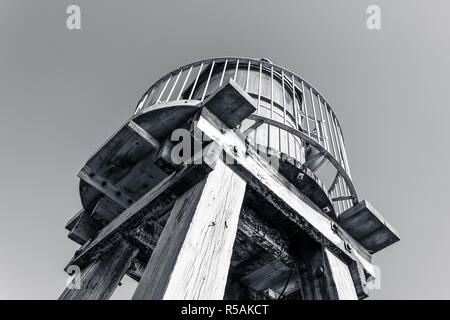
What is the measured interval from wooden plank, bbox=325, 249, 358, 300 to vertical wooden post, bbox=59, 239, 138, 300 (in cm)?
195

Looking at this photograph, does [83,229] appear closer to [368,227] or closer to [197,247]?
[197,247]

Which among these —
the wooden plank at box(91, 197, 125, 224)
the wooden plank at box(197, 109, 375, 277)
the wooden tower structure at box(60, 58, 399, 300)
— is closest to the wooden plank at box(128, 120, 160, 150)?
the wooden tower structure at box(60, 58, 399, 300)

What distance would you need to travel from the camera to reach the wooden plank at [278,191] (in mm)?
2795

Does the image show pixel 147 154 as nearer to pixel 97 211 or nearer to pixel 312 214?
pixel 97 211

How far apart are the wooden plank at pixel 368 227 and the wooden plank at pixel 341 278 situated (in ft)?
1.44

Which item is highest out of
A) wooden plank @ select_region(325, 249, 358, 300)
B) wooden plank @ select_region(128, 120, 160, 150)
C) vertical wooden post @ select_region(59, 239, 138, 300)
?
wooden plank @ select_region(128, 120, 160, 150)

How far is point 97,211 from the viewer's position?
3.68 meters

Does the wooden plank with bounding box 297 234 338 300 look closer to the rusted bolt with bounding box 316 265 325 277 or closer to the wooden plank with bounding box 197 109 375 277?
the rusted bolt with bounding box 316 265 325 277

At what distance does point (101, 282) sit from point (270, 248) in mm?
1625

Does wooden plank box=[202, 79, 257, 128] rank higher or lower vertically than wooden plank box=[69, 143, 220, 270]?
higher

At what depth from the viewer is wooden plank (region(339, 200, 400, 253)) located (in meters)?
3.40

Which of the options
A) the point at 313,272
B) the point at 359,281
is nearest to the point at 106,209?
the point at 313,272

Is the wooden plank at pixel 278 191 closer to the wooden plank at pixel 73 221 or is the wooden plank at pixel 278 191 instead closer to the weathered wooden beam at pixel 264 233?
the weathered wooden beam at pixel 264 233
